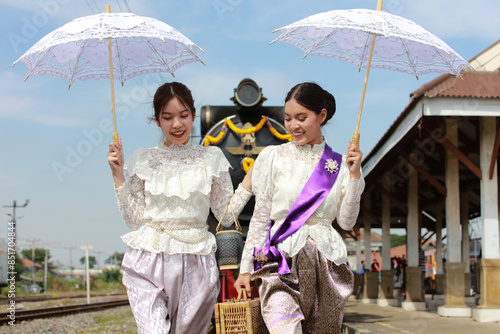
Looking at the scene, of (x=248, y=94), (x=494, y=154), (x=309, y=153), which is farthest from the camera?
(x=494, y=154)

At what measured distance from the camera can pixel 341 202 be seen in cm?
437

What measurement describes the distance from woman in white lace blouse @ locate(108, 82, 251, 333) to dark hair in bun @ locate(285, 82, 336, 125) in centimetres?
64

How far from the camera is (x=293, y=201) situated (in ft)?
14.0

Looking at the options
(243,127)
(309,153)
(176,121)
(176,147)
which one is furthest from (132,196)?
(243,127)

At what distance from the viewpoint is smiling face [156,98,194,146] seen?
14.6ft

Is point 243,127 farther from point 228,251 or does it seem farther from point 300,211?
point 300,211

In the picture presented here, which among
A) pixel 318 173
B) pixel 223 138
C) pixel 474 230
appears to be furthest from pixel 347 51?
pixel 474 230

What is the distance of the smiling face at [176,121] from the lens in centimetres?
445

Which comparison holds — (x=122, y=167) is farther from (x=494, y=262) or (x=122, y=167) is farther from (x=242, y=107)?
(x=494, y=262)

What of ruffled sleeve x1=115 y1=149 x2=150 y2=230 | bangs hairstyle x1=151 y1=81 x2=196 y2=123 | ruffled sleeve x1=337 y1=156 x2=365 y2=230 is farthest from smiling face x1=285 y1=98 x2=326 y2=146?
ruffled sleeve x1=115 y1=149 x2=150 y2=230

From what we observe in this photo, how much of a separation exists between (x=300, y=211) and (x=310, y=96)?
70 centimetres

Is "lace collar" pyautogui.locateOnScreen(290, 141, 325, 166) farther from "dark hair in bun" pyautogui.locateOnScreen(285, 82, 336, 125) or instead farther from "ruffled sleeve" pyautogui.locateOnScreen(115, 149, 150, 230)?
"ruffled sleeve" pyautogui.locateOnScreen(115, 149, 150, 230)

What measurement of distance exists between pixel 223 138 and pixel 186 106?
5563 mm

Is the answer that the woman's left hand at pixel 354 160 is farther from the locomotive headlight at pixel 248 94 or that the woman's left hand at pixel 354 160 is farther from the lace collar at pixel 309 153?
the locomotive headlight at pixel 248 94
